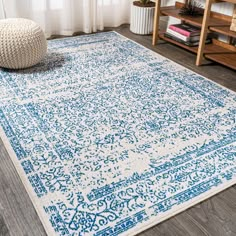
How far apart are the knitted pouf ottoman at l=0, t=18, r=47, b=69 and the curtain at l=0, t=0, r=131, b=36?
59cm

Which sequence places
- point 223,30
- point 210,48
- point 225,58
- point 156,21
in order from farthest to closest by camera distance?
point 156,21 → point 210,48 → point 225,58 → point 223,30

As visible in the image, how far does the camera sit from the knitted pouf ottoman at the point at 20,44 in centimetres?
222

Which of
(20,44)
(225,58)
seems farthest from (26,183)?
(225,58)

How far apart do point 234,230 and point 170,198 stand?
277 mm

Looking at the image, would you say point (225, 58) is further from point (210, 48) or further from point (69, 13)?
point (69, 13)

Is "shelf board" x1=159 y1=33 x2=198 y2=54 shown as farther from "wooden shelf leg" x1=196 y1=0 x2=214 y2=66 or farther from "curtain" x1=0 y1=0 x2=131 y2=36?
"curtain" x1=0 y1=0 x2=131 y2=36

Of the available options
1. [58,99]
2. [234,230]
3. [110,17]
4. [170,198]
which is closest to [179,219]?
[170,198]

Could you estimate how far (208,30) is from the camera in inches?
104

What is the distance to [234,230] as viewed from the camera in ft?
4.09

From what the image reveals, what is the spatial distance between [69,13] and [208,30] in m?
1.34

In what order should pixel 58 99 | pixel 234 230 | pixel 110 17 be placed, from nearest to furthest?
pixel 234 230 → pixel 58 99 → pixel 110 17

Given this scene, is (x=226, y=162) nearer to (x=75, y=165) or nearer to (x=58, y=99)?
(x=75, y=165)

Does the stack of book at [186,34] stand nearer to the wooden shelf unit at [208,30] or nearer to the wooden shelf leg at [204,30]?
the wooden shelf unit at [208,30]

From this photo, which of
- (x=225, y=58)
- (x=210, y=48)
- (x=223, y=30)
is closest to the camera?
(x=223, y=30)
